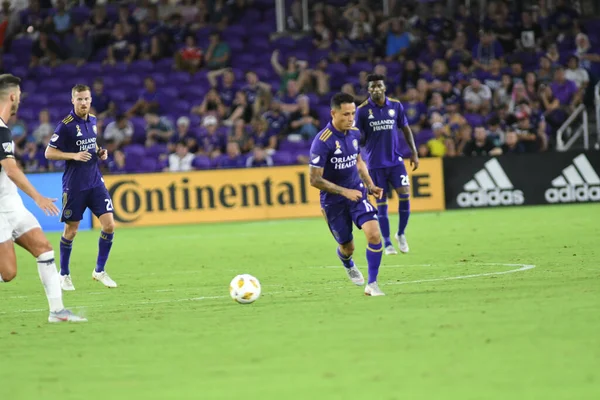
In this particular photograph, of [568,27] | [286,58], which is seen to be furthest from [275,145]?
[568,27]

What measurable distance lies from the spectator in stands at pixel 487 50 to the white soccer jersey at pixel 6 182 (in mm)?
20440

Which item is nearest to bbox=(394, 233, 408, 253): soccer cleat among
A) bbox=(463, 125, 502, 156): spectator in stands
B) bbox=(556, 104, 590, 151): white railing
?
bbox=(463, 125, 502, 156): spectator in stands

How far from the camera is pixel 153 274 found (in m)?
15.3

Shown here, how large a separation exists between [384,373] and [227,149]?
21.1 m

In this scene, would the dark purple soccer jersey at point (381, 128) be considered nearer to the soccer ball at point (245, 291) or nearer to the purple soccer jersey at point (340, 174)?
the purple soccer jersey at point (340, 174)

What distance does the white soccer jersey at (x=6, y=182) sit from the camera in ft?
31.6

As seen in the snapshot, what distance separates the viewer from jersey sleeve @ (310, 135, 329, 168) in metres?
11.4

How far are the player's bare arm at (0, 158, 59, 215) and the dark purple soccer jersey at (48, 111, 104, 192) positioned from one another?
4228mm

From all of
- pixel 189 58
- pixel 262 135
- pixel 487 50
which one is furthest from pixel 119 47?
pixel 487 50

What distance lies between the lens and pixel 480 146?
85.3 feet

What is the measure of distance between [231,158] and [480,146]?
6079mm

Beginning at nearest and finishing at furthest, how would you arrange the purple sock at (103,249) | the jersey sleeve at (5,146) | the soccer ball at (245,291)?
the jersey sleeve at (5,146)
the soccer ball at (245,291)
the purple sock at (103,249)

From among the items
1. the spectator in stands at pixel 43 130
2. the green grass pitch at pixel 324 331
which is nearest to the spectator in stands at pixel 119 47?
the spectator in stands at pixel 43 130

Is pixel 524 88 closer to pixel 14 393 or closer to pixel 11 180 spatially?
pixel 11 180
